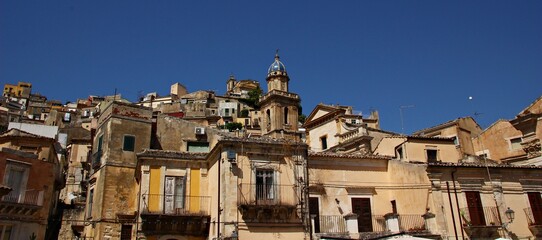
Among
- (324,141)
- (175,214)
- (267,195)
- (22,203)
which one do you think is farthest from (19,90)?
(267,195)

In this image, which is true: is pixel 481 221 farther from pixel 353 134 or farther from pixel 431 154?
pixel 353 134

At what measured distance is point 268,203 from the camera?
24.8 m

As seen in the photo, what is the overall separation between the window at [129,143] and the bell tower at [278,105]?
22142 millimetres

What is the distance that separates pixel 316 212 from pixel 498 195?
11012 mm

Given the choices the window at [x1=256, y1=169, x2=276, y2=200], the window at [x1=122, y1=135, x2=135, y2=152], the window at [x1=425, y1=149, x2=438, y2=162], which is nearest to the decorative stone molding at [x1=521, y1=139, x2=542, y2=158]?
the window at [x1=425, y1=149, x2=438, y2=162]

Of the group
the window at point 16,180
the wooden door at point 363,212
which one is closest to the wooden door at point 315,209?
the wooden door at point 363,212

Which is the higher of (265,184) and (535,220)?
(265,184)

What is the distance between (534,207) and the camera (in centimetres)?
2956

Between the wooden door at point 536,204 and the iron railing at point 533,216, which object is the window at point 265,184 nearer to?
the iron railing at point 533,216

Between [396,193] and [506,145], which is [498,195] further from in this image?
[506,145]

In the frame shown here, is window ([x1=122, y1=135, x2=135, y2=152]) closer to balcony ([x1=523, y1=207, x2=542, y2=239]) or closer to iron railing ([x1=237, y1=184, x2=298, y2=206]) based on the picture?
iron railing ([x1=237, y1=184, x2=298, y2=206])

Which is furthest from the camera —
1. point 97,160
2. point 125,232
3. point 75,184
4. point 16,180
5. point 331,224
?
point 75,184

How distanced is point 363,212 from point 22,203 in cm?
1933

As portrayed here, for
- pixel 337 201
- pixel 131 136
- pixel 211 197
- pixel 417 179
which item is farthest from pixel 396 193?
pixel 131 136
